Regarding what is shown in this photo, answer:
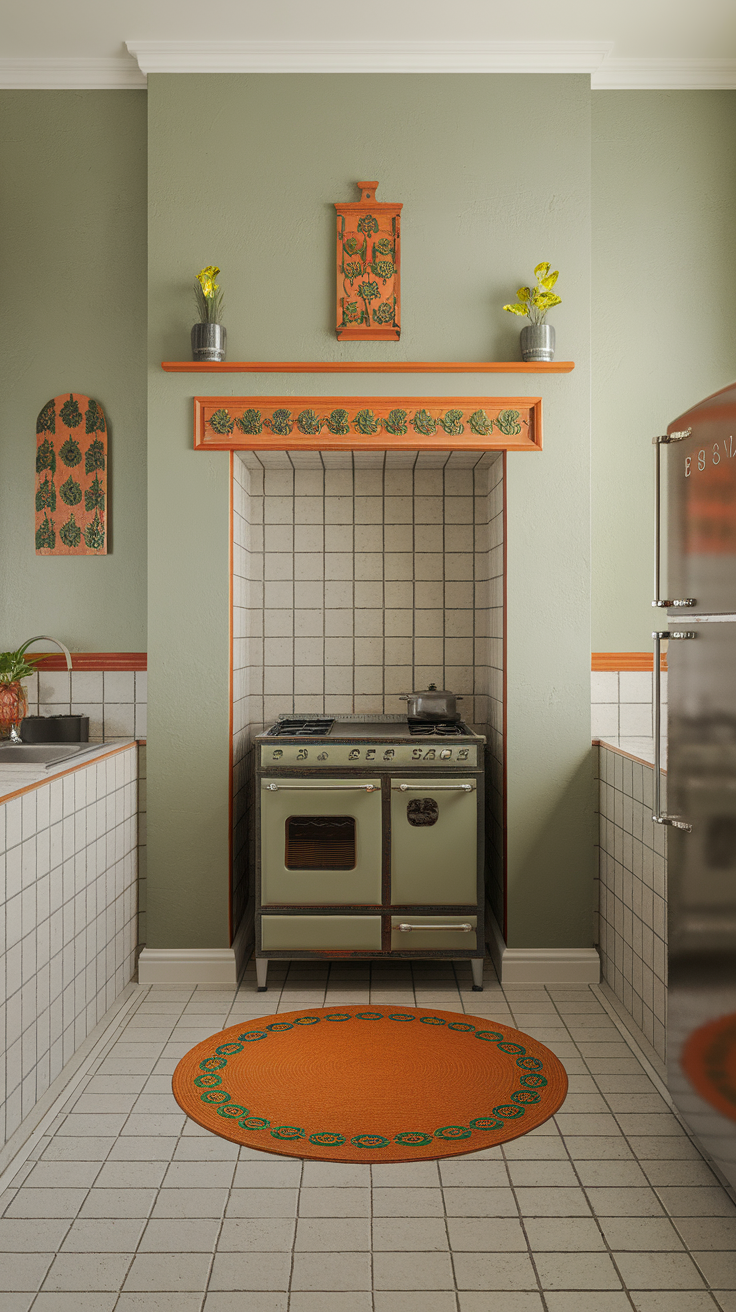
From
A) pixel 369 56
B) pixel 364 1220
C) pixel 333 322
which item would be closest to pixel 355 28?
pixel 369 56

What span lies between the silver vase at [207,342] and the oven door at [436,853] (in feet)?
5.67

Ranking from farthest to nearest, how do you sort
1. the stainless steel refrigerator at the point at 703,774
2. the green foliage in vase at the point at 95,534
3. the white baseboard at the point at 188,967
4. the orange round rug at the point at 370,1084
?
the green foliage in vase at the point at 95,534, the white baseboard at the point at 188,967, the orange round rug at the point at 370,1084, the stainless steel refrigerator at the point at 703,774

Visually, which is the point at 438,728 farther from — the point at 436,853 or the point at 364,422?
the point at 364,422

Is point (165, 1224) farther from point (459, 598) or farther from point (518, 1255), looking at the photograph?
point (459, 598)

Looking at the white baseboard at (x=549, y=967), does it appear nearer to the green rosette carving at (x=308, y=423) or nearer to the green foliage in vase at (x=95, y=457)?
the green rosette carving at (x=308, y=423)

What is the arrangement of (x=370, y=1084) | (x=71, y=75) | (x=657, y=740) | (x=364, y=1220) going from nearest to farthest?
(x=364, y=1220), (x=657, y=740), (x=370, y=1084), (x=71, y=75)

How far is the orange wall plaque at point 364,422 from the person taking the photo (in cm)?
345

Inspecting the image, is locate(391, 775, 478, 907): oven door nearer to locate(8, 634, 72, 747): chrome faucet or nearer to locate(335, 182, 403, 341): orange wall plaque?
locate(8, 634, 72, 747): chrome faucet

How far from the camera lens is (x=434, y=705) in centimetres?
368

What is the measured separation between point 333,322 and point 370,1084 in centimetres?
257

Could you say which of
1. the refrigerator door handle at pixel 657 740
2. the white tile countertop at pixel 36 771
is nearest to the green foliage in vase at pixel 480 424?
the refrigerator door handle at pixel 657 740

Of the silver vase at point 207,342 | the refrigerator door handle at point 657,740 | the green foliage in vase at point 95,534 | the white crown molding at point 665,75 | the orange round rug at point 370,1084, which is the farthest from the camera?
the green foliage in vase at point 95,534

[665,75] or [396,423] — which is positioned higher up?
[665,75]

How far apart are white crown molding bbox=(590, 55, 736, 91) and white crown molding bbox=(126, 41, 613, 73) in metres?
0.20
